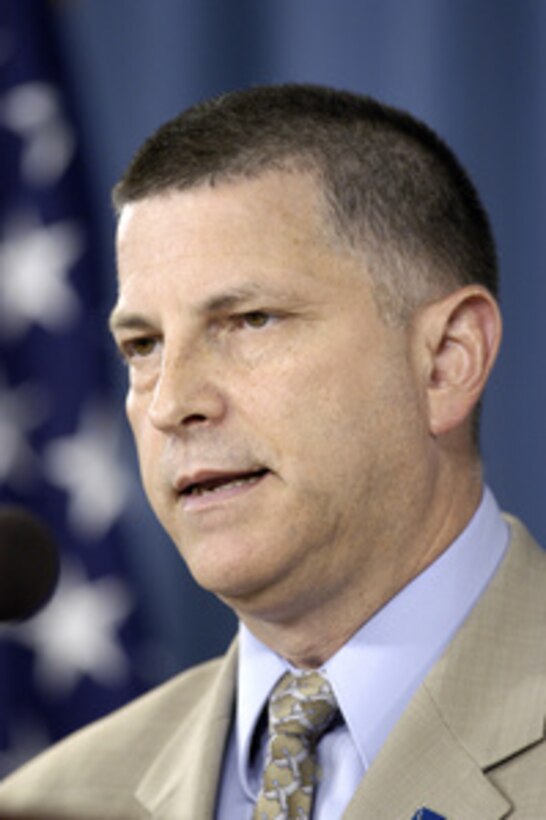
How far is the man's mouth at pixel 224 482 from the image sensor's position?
2.00 metres

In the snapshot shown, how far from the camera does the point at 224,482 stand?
201 cm

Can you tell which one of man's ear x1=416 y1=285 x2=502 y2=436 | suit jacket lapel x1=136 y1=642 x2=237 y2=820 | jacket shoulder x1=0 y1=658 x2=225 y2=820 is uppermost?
man's ear x1=416 y1=285 x2=502 y2=436

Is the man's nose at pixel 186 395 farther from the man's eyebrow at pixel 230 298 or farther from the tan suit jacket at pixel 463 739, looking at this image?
the tan suit jacket at pixel 463 739

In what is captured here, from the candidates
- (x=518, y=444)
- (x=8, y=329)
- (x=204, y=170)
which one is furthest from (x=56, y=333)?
(x=204, y=170)

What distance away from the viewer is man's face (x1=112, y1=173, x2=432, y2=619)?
1993mm

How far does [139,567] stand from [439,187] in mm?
1619

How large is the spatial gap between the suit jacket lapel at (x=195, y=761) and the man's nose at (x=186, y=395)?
20.3 inches

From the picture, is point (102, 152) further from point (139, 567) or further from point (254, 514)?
point (254, 514)

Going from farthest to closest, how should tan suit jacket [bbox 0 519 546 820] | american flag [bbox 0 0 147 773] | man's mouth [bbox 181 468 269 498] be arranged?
american flag [bbox 0 0 147 773], man's mouth [bbox 181 468 269 498], tan suit jacket [bbox 0 519 546 820]

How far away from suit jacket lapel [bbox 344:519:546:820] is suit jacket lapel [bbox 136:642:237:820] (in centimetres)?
33

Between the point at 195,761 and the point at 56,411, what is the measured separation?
4.74 ft

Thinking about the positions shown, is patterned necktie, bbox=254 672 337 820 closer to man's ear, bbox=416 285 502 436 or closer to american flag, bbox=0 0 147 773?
man's ear, bbox=416 285 502 436

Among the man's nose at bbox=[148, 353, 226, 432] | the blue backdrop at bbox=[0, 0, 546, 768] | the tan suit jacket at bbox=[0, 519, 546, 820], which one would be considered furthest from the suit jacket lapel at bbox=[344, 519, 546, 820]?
the blue backdrop at bbox=[0, 0, 546, 768]

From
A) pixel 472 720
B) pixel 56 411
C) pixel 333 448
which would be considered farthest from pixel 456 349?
pixel 56 411
